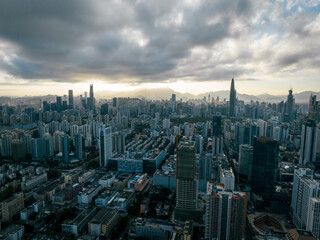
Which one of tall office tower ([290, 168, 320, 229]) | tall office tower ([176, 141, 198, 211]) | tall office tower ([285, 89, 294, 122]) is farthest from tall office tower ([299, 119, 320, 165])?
tall office tower ([285, 89, 294, 122])

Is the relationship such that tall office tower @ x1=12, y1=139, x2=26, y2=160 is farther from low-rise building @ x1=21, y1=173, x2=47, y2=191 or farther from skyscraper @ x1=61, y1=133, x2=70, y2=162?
low-rise building @ x1=21, y1=173, x2=47, y2=191

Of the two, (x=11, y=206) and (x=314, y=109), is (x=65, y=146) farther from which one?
(x=314, y=109)

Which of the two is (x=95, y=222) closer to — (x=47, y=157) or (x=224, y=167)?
(x=224, y=167)

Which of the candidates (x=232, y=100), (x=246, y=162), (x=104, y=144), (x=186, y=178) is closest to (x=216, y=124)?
(x=246, y=162)

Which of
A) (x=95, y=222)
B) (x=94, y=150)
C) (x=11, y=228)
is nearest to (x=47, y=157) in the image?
(x=94, y=150)

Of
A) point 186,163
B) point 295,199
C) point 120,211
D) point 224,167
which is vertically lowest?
point 120,211

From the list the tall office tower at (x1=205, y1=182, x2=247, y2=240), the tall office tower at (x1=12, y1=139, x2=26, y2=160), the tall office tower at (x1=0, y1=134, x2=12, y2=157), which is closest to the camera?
the tall office tower at (x1=205, y1=182, x2=247, y2=240)
